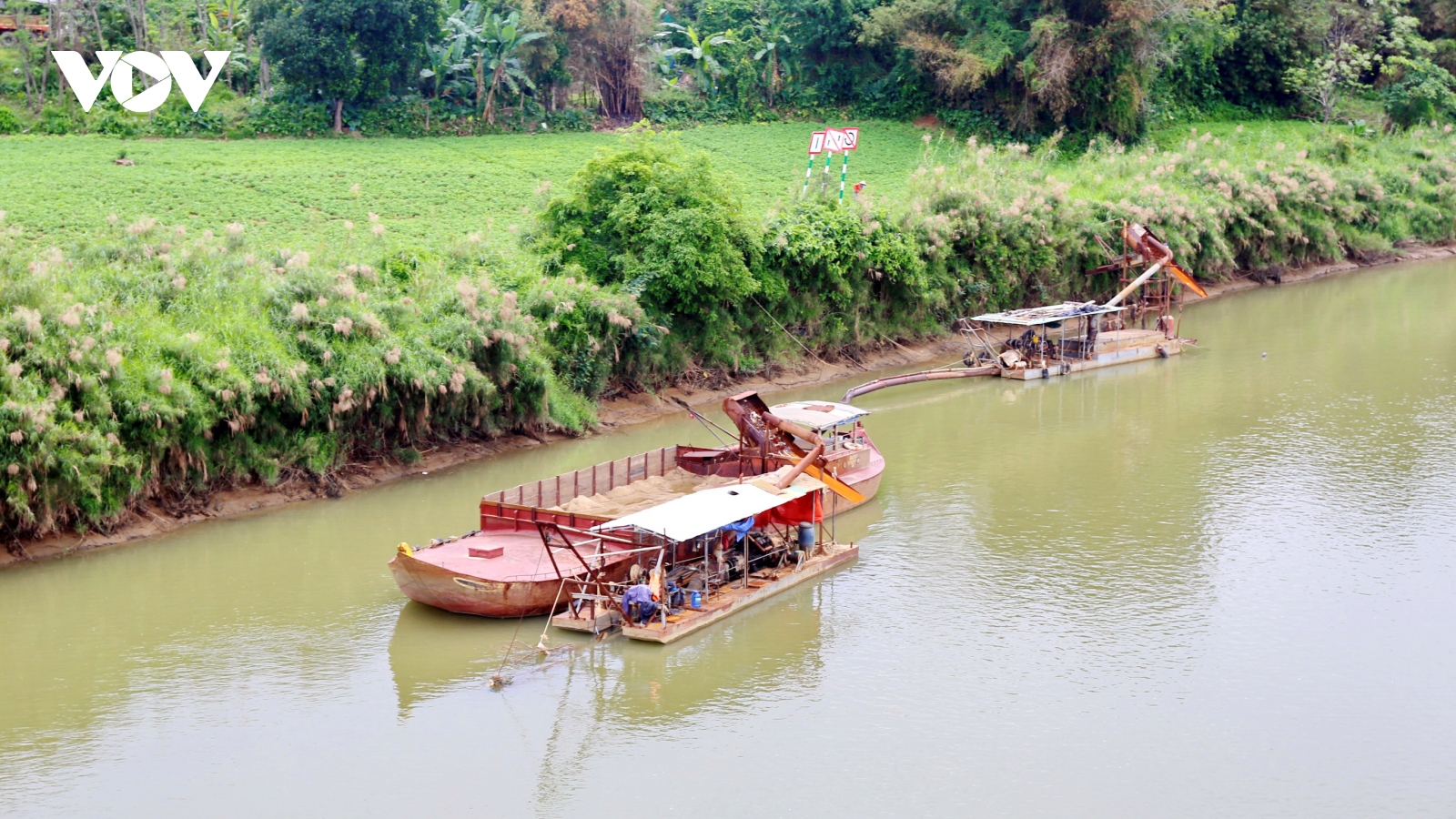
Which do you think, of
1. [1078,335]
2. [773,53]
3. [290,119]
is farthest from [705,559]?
[773,53]

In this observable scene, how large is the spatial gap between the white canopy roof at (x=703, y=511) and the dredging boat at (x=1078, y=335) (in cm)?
1224

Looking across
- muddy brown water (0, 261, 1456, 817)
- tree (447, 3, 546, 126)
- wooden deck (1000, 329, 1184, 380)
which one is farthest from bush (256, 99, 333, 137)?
wooden deck (1000, 329, 1184, 380)

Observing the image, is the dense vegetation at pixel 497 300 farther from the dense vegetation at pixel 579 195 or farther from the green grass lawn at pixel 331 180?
the green grass lawn at pixel 331 180

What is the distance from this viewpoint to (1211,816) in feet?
46.0

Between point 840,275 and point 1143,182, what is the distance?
45.8 ft

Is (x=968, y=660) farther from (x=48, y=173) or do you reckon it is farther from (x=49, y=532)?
(x=48, y=173)

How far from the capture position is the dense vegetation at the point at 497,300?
21375mm

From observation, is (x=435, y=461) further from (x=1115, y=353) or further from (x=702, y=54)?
(x=702, y=54)

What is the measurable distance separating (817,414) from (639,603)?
7.27 m

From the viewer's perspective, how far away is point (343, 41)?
1797 inches

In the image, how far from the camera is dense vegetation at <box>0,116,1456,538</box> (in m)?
21.4

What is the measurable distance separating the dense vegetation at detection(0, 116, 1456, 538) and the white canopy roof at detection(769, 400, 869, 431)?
18.1 ft

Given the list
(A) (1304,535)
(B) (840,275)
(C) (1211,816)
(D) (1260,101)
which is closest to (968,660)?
(C) (1211,816)

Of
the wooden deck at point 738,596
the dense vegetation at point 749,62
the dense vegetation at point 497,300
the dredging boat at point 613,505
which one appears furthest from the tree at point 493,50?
the wooden deck at point 738,596
